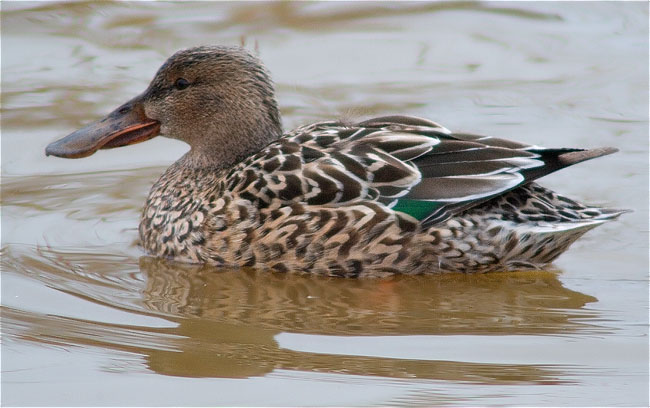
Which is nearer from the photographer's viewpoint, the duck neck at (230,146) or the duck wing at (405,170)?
the duck wing at (405,170)

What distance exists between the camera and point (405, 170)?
6.98m

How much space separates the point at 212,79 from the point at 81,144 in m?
0.97

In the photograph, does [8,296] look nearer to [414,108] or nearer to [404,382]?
[404,382]

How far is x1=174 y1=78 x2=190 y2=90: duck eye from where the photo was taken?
7.80 m

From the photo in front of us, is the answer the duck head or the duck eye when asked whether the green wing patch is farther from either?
the duck eye

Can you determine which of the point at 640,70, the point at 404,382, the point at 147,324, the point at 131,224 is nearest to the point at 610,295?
the point at 404,382

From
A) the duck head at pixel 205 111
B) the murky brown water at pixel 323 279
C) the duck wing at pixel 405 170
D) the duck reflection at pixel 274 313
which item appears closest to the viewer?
the murky brown water at pixel 323 279

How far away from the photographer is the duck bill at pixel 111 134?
25.5ft

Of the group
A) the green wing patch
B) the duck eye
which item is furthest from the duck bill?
the green wing patch

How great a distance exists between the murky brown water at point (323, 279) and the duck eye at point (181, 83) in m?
1.08

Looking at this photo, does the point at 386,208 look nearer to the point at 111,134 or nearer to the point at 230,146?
the point at 230,146

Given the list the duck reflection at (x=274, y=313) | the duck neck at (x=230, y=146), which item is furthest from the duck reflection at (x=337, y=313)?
the duck neck at (x=230, y=146)

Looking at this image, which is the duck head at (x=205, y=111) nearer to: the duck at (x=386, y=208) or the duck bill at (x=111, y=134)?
the duck bill at (x=111, y=134)

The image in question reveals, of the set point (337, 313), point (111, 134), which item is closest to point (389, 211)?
point (337, 313)
